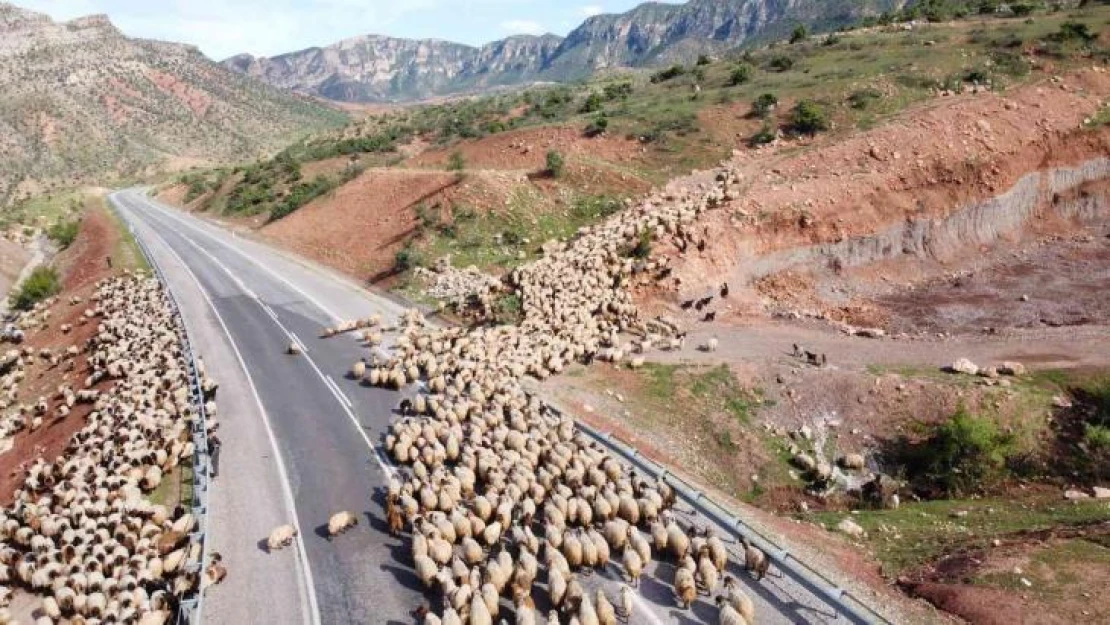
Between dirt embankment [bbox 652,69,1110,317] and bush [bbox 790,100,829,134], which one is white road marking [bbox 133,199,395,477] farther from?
bush [bbox 790,100,829,134]

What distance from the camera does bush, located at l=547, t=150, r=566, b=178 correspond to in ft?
159

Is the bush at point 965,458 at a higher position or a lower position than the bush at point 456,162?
lower

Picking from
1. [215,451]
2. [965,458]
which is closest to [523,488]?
[215,451]

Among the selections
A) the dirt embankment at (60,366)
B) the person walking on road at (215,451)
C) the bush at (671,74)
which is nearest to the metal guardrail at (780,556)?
the person walking on road at (215,451)

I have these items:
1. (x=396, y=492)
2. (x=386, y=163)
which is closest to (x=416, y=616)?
(x=396, y=492)

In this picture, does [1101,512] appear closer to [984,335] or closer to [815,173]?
[984,335]

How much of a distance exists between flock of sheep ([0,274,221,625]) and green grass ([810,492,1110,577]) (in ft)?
55.0

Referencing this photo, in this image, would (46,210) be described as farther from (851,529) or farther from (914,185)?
(851,529)

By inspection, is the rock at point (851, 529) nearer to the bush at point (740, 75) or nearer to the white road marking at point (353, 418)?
the white road marking at point (353, 418)

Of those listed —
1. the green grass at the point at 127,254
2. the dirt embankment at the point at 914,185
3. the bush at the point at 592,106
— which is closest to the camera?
the dirt embankment at the point at 914,185

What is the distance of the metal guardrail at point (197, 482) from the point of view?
567 inches

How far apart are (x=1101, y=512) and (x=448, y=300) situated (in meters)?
28.5

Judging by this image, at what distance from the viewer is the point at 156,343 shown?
101 feet

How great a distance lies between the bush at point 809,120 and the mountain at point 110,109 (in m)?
117
